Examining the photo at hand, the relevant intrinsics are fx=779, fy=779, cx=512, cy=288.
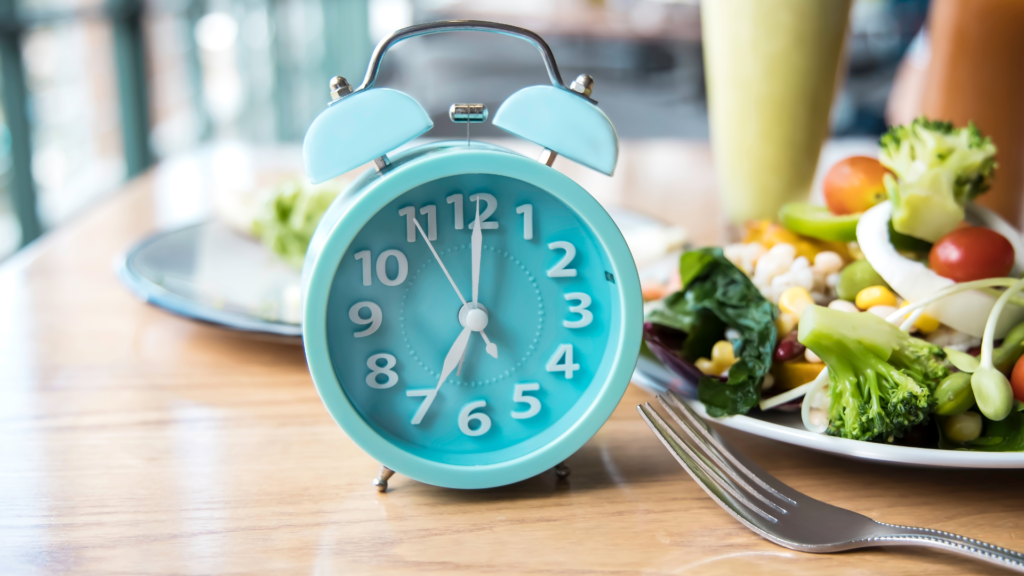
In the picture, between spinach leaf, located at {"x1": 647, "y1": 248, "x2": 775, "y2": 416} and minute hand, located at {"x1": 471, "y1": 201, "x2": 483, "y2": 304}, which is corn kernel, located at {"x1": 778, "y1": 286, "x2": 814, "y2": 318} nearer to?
spinach leaf, located at {"x1": 647, "y1": 248, "x2": 775, "y2": 416}

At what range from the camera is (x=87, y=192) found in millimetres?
4176

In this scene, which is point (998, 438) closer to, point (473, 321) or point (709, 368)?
point (709, 368)

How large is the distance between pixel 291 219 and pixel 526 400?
2.50ft

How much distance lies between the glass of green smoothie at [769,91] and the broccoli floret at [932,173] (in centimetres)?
38

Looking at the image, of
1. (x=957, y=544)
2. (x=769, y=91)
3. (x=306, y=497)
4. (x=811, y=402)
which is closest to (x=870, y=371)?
(x=811, y=402)

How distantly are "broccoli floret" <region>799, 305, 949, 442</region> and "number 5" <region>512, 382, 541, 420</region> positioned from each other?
24cm

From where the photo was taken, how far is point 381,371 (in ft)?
2.26

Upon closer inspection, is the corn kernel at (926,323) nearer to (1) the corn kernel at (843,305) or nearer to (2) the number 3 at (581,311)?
(1) the corn kernel at (843,305)

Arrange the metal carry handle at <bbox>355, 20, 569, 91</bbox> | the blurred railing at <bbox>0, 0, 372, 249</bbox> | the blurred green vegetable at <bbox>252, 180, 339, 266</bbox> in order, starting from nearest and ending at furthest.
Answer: the metal carry handle at <bbox>355, 20, 569, 91</bbox>
the blurred green vegetable at <bbox>252, 180, 339, 266</bbox>
the blurred railing at <bbox>0, 0, 372, 249</bbox>

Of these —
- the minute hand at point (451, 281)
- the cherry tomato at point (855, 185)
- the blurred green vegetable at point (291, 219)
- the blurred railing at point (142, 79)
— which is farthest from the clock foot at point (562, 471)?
the blurred railing at point (142, 79)

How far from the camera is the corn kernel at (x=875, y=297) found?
76 cm

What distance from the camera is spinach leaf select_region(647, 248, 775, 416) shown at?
2.41ft

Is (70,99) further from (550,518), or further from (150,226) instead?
(550,518)

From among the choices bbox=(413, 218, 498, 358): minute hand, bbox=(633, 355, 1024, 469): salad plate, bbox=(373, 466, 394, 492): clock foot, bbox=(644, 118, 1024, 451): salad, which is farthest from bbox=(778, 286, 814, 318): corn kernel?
bbox=(373, 466, 394, 492): clock foot
